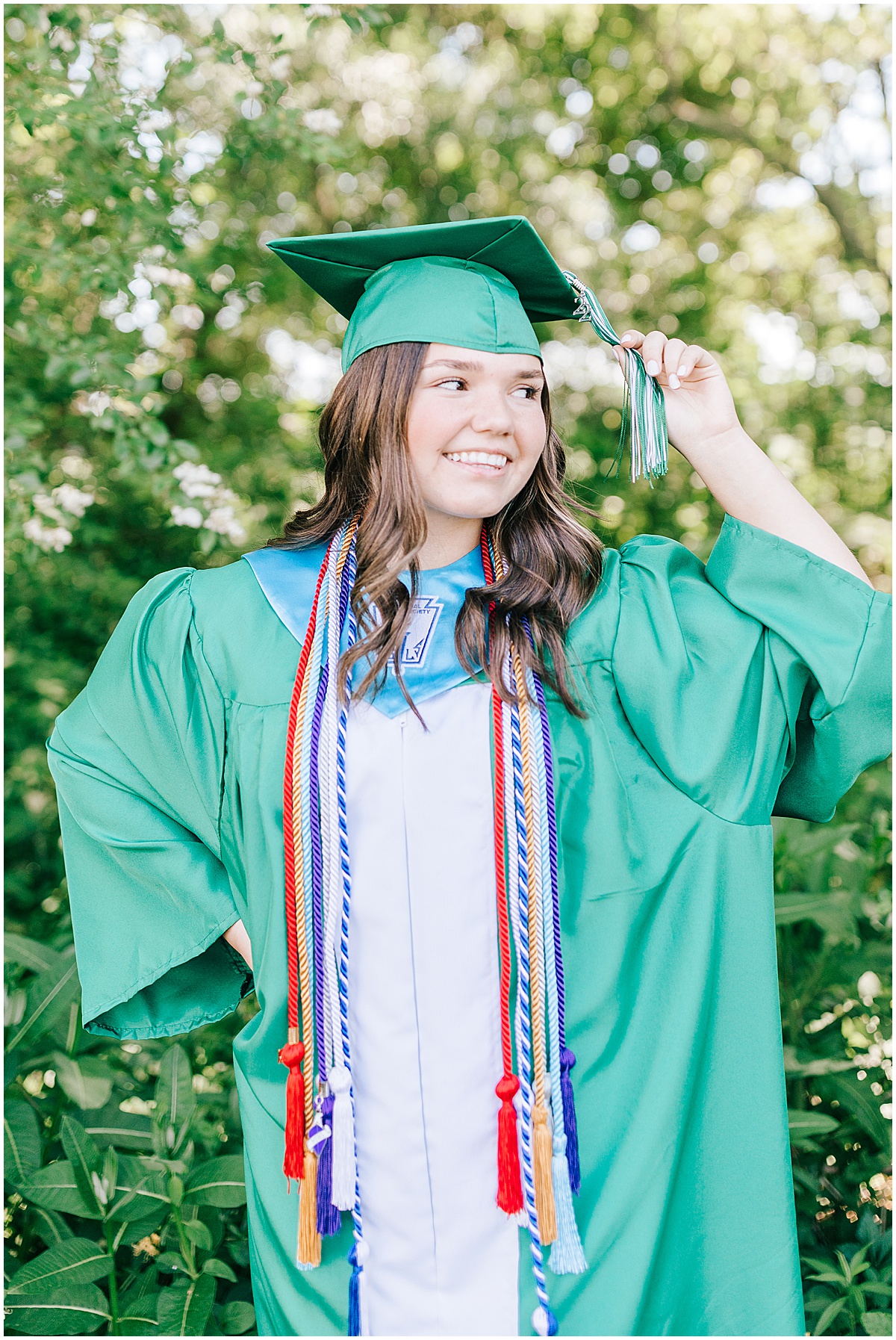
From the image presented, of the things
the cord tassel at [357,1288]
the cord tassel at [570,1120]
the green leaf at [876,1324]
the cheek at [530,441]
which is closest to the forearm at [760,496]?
the cheek at [530,441]

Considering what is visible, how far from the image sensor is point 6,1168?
2.45 meters

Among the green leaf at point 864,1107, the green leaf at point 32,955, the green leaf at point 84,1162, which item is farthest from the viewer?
the green leaf at point 32,955

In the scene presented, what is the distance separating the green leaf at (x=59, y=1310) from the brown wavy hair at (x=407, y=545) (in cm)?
147

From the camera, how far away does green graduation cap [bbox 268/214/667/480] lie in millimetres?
1634

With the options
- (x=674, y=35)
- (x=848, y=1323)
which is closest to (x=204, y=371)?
(x=674, y=35)

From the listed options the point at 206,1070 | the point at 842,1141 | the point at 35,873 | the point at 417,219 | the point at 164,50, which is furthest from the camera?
the point at 417,219

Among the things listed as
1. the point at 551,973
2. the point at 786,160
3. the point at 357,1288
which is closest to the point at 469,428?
the point at 551,973

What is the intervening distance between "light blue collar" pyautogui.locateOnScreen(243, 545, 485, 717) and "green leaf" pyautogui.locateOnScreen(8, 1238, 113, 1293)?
1373 millimetres

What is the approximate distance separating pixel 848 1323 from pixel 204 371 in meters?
4.52

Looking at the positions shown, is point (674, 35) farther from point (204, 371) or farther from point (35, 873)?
point (35, 873)

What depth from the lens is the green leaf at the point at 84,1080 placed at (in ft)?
8.16

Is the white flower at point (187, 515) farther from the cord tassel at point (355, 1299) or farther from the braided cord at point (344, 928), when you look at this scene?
the cord tassel at point (355, 1299)

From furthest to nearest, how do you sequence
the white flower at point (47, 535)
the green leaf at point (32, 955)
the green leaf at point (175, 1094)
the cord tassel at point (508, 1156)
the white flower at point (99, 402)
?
1. the white flower at point (47, 535)
2. the white flower at point (99, 402)
3. the green leaf at point (32, 955)
4. the green leaf at point (175, 1094)
5. the cord tassel at point (508, 1156)

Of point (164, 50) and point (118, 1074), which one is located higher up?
point (164, 50)
